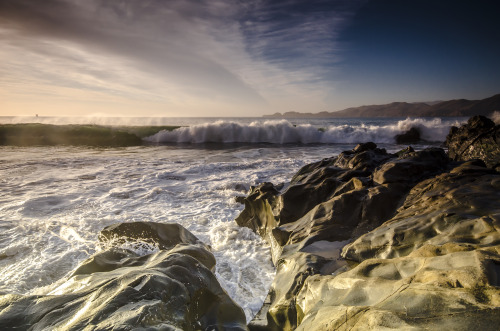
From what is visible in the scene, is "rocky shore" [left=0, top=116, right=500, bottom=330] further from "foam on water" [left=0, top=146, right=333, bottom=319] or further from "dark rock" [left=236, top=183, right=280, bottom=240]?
"foam on water" [left=0, top=146, right=333, bottom=319]

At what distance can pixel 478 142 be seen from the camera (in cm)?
646

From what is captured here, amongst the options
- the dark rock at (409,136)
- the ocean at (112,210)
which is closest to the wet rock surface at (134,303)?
the ocean at (112,210)

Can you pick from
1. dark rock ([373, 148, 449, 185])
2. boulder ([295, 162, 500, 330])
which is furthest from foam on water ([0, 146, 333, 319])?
dark rock ([373, 148, 449, 185])

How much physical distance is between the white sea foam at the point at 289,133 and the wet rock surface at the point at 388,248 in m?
19.6

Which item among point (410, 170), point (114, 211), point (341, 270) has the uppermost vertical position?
point (410, 170)

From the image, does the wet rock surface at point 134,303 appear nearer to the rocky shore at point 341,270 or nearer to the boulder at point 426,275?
the rocky shore at point 341,270

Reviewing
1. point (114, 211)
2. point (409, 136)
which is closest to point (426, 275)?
point (114, 211)

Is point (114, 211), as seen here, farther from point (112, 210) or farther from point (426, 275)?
point (426, 275)

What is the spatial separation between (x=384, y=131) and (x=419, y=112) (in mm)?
102584

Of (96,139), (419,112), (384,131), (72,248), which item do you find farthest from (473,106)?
(72,248)

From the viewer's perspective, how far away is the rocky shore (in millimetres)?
1358

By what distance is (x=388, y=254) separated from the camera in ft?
8.33

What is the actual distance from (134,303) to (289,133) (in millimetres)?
24077

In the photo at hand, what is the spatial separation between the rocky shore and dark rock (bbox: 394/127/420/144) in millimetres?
20984
